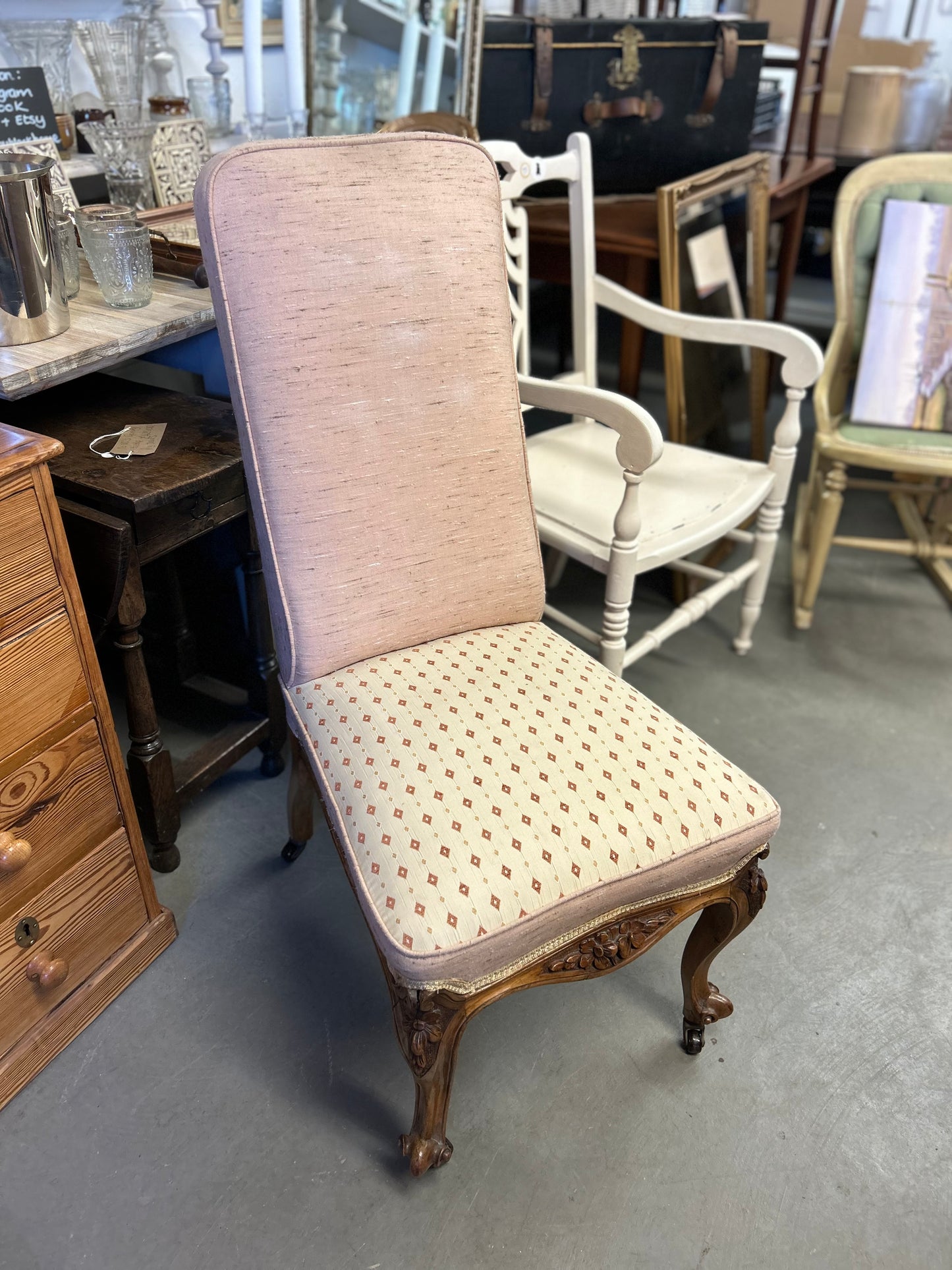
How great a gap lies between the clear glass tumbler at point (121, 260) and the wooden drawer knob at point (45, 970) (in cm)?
94

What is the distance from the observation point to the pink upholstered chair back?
1.08 metres

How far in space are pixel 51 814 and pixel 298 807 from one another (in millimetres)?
450

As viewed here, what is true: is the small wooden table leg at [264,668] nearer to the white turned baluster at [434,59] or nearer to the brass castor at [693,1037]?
the brass castor at [693,1037]

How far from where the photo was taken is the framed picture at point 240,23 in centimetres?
198

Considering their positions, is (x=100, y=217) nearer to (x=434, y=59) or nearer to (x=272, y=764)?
(x=272, y=764)

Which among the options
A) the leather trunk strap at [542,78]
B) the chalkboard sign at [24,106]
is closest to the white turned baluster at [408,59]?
the leather trunk strap at [542,78]

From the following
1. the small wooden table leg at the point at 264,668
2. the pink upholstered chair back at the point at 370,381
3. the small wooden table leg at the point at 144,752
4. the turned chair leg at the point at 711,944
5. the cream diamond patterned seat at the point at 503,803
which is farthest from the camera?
the small wooden table leg at the point at 264,668

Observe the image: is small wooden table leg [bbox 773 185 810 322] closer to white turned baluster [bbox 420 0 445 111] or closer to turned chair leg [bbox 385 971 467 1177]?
white turned baluster [bbox 420 0 445 111]

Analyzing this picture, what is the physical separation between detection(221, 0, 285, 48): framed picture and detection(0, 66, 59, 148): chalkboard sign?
1.80 feet

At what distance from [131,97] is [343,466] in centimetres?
107

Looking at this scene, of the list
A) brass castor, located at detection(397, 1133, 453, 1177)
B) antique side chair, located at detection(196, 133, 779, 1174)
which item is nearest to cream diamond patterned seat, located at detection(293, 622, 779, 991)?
antique side chair, located at detection(196, 133, 779, 1174)

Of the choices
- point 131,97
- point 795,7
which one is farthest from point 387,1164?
point 795,7

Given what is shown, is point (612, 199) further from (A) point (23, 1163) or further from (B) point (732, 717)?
(A) point (23, 1163)

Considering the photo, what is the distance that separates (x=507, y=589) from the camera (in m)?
1.35
